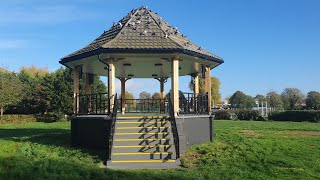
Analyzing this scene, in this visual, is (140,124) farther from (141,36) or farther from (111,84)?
(141,36)

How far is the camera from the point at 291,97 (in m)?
78.8

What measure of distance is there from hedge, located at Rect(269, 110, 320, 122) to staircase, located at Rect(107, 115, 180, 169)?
3194cm

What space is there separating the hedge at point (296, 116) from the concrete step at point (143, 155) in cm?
3290

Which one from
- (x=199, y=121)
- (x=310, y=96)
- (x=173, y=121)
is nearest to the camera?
(x=173, y=121)

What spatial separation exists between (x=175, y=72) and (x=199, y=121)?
2.43 meters

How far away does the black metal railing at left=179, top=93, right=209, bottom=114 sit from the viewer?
15.5m

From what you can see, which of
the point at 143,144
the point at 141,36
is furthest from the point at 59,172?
the point at 141,36

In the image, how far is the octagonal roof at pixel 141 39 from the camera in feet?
43.5

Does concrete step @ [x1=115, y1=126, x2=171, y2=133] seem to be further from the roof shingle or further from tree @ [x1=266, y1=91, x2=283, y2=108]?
tree @ [x1=266, y1=91, x2=283, y2=108]

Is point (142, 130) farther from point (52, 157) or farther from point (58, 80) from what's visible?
point (58, 80)

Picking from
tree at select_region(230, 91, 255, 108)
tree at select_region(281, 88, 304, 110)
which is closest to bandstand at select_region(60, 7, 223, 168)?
tree at select_region(281, 88, 304, 110)

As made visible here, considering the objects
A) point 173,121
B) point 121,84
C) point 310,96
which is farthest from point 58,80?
point 310,96

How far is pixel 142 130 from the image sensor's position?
1255 cm

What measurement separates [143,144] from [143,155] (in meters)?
0.55
